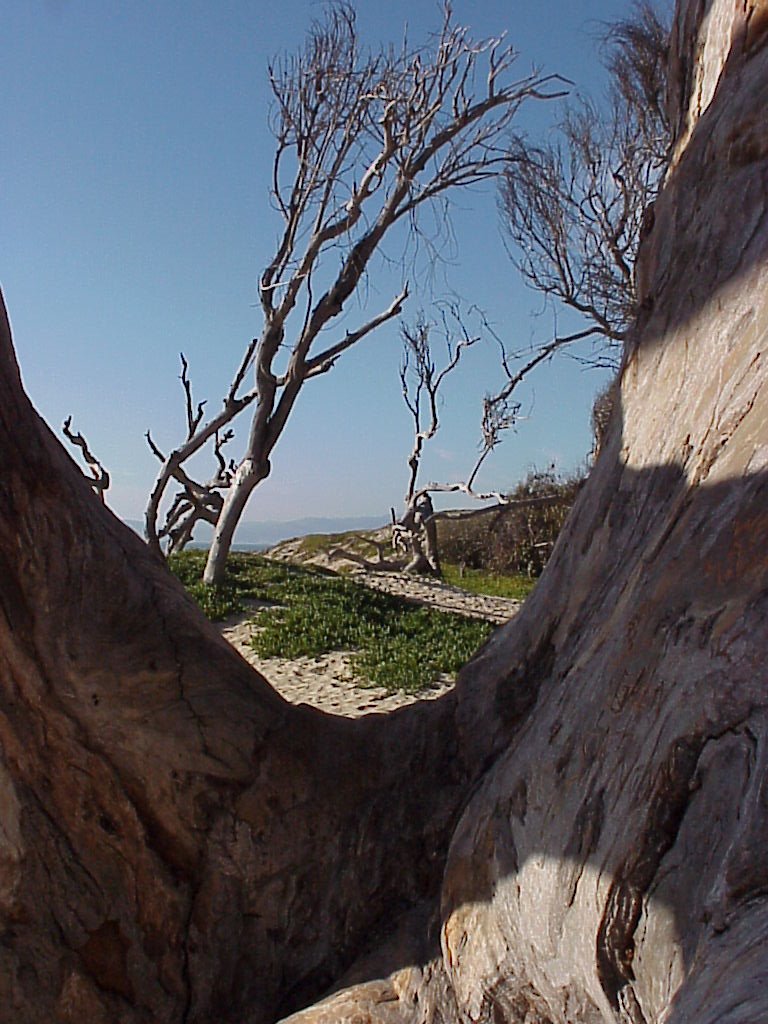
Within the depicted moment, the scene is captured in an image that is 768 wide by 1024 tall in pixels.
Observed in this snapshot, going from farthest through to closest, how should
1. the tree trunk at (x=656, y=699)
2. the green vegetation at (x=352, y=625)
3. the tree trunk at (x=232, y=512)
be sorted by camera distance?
the tree trunk at (x=232, y=512)
the green vegetation at (x=352, y=625)
the tree trunk at (x=656, y=699)

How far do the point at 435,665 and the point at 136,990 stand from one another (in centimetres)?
621

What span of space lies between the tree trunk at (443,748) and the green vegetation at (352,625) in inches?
207

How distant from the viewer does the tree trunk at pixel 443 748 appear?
6.29ft

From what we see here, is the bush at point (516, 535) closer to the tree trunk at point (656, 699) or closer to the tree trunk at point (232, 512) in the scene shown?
the tree trunk at point (232, 512)

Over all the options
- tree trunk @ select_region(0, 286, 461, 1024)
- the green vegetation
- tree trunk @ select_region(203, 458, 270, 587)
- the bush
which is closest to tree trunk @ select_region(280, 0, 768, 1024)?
tree trunk @ select_region(0, 286, 461, 1024)

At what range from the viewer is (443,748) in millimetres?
2900

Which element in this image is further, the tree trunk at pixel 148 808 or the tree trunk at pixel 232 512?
the tree trunk at pixel 232 512

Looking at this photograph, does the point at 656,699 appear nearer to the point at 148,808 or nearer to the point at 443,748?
the point at 443,748

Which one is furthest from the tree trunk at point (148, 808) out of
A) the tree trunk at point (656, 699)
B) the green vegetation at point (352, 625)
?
the green vegetation at point (352, 625)

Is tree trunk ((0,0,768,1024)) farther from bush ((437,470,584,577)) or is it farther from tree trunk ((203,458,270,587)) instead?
bush ((437,470,584,577))

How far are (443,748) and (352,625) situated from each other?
752 centimetres

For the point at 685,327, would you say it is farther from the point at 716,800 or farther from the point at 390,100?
the point at 390,100

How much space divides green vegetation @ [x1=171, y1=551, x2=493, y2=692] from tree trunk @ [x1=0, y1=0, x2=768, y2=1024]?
5.25 metres

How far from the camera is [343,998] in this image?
8.05 ft
